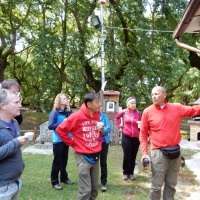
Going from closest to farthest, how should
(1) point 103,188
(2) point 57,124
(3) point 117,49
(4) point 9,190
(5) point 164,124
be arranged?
(4) point 9,190 < (5) point 164,124 < (2) point 57,124 < (1) point 103,188 < (3) point 117,49

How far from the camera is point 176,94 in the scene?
81.4ft

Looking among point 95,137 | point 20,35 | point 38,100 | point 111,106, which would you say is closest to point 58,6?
point 20,35

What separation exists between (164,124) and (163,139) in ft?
0.62

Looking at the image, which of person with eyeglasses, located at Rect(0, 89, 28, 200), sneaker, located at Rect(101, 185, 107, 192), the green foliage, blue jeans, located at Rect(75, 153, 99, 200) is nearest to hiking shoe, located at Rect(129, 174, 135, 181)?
sneaker, located at Rect(101, 185, 107, 192)

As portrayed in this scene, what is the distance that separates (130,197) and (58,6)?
39.3 feet

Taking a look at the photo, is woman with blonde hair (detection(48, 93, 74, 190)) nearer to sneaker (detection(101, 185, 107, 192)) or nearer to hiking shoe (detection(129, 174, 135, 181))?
sneaker (detection(101, 185, 107, 192))

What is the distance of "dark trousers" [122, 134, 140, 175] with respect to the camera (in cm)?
461

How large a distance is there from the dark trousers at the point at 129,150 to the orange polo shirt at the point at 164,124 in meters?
1.47

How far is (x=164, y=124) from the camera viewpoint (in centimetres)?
301

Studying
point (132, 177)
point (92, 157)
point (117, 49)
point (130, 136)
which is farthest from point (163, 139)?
point (117, 49)

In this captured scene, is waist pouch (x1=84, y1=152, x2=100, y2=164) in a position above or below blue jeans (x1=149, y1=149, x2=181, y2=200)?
above

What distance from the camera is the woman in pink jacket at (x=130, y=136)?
4590 millimetres

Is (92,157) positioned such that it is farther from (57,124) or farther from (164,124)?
(57,124)

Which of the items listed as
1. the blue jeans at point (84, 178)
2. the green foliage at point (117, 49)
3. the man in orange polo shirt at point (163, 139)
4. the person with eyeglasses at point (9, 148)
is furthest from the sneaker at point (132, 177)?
the green foliage at point (117, 49)
